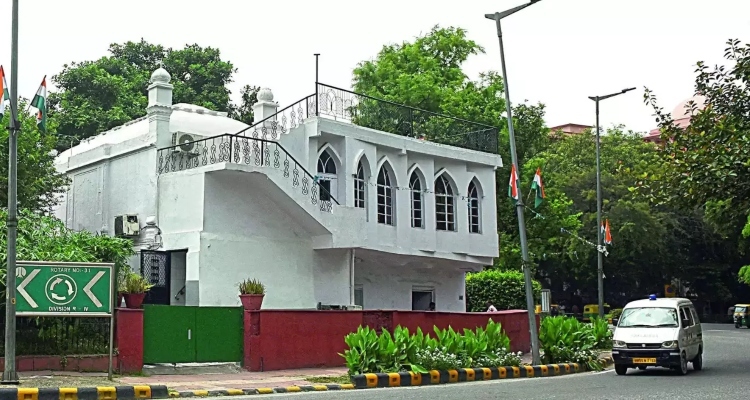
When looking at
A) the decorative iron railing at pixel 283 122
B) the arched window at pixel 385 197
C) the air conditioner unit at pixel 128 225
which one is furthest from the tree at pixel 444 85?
the air conditioner unit at pixel 128 225

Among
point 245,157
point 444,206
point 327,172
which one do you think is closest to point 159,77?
point 245,157

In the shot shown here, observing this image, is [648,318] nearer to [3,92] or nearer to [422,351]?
[422,351]

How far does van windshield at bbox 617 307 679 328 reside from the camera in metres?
20.2

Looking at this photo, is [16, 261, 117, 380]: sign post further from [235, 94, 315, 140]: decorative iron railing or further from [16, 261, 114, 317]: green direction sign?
[235, 94, 315, 140]: decorative iron railing

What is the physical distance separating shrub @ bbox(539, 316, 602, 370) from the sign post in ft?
33.8

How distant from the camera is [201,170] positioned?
2317 cm

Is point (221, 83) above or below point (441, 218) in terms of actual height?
above

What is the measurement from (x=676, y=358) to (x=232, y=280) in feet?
35.1

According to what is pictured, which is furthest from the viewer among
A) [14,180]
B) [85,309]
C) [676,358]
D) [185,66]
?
[185,66]

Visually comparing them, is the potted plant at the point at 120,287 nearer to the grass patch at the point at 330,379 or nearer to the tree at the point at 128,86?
the grass patch at the point at 330,379

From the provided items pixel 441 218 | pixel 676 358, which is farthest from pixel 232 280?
pixel 676 358

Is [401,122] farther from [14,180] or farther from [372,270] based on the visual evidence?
[14,180]

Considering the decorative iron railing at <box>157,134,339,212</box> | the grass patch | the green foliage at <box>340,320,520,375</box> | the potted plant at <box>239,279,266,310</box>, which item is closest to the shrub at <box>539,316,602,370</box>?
the green foliage at <box>340,320,520,375</box>

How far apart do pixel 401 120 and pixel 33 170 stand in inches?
432
